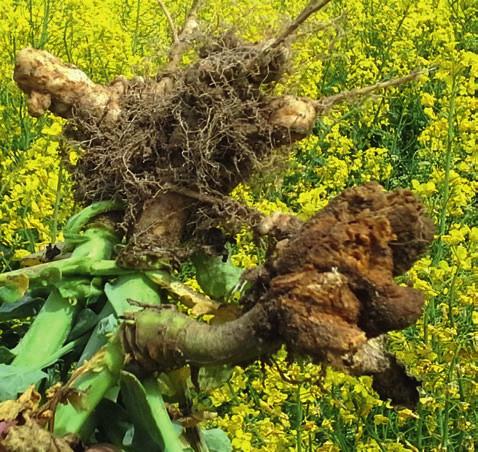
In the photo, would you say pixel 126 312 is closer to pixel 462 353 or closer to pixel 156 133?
pixel 156 133

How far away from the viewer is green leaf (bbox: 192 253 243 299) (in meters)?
1.51

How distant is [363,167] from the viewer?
13.0 ft

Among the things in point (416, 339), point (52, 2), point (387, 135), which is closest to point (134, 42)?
point (52, 2)

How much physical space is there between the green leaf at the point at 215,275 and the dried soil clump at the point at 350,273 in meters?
0.32

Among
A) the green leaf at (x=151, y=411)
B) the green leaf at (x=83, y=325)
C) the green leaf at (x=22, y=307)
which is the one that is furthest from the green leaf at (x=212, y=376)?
the green leaf at (x=22, y=307)

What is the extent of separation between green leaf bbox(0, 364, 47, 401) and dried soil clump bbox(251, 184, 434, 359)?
36 cm

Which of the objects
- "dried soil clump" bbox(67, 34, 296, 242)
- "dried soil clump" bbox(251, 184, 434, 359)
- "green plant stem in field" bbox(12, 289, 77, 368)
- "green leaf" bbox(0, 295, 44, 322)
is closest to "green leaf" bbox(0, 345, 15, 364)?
"green plant stem in field" bbox(12, 289, 77, 368)

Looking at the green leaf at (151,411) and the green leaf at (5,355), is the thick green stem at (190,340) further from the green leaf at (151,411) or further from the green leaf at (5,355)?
the green leaf at (5,355)

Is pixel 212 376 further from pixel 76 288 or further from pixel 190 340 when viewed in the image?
pixel 76 288

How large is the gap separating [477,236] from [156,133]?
34.1 inches

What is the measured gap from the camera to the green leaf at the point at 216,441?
62.3 inches

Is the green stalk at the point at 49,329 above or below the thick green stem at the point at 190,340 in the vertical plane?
below

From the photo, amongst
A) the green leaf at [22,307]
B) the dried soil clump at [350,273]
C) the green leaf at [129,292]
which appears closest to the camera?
the dried soil clump at [350,273]

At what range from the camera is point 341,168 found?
11.9 feet
